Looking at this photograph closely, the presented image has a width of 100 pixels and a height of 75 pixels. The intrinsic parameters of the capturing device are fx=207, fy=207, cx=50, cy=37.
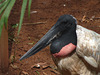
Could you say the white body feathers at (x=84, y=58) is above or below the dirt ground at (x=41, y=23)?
above

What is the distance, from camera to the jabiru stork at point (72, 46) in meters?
2.59

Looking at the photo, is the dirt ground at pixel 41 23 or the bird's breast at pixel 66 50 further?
the dirt ground at pixel 41 23

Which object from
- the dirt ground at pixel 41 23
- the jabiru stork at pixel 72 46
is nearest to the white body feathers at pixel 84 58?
the jabiru stork at pixel 72 46

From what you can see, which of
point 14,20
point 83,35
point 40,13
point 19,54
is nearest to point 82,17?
point 40,13

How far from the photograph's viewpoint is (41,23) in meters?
4.89

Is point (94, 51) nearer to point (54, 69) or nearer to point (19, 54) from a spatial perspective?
point (54, 69)

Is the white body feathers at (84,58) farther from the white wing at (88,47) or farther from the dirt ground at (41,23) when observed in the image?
the dirt ground at (41,23)

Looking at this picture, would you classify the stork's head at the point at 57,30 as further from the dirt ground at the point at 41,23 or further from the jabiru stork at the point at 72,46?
the dirt ground at the point at 41,23

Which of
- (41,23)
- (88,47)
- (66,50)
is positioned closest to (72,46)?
(66,50)

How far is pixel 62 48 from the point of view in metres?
2.67

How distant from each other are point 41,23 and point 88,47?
2.41 m

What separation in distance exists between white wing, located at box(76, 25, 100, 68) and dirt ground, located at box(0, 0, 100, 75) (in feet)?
3.63

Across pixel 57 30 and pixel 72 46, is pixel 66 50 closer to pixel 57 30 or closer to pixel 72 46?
pixel 72 46

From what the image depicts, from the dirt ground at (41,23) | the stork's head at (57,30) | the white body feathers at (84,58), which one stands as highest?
the stork's head at (57,30)
